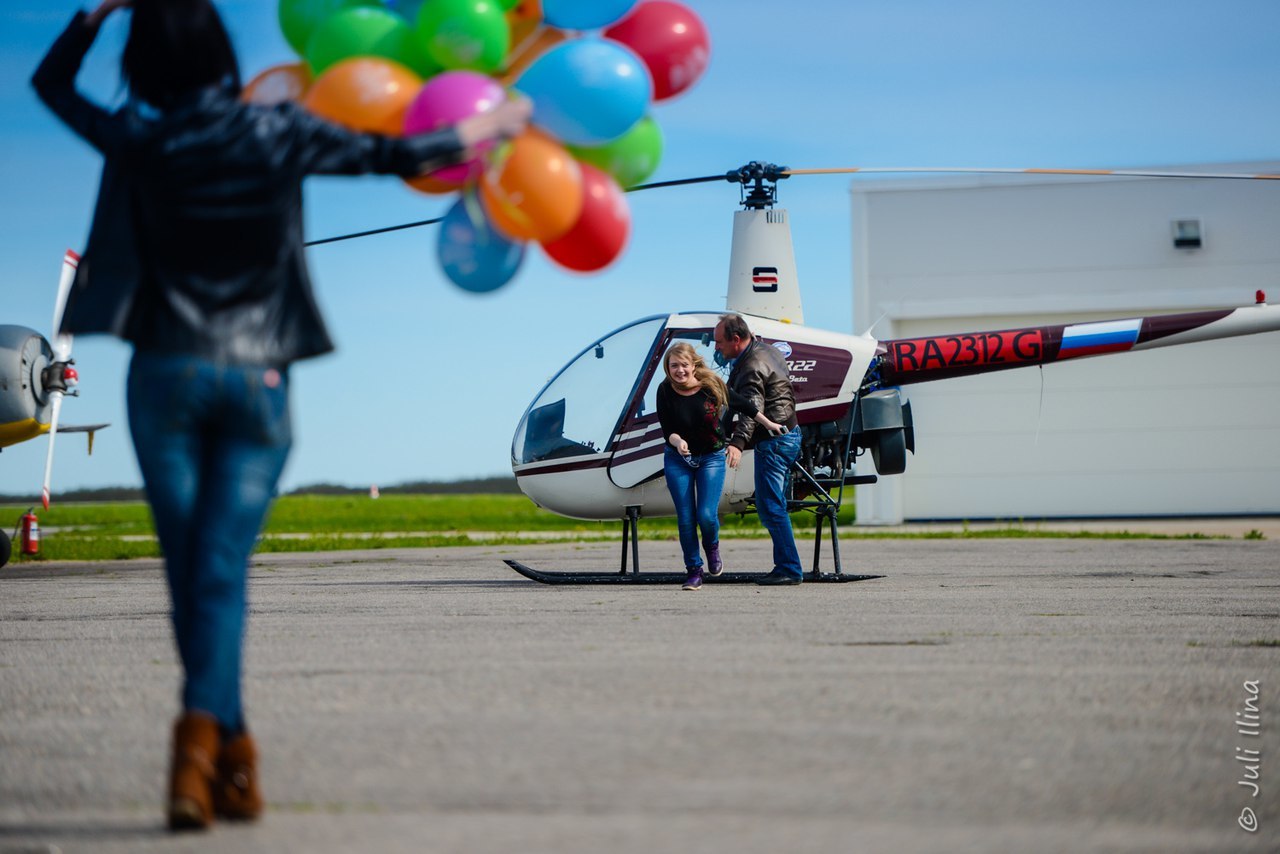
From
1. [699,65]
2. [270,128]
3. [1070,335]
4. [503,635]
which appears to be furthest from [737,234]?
[270,128]

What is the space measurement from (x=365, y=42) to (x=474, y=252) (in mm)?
757

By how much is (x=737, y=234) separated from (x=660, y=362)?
1.44 m

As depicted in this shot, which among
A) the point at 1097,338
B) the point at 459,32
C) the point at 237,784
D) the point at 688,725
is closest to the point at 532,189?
the point at 459,32

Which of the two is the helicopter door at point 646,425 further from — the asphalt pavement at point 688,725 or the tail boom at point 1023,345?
the asphalt pavement at point 688,725

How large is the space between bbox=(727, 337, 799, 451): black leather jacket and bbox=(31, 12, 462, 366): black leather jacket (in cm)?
655

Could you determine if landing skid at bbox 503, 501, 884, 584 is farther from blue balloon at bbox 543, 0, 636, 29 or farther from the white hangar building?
the white hangar building

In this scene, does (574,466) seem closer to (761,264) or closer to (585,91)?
(761,264)

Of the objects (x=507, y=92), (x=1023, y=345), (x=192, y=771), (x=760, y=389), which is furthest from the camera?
(x=1023, y=345)

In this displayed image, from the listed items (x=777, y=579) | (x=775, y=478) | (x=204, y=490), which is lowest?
(x=777, y=579)

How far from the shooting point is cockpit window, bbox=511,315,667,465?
11141 millimetres

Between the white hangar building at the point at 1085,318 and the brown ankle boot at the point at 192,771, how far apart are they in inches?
835

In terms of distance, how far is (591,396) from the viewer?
1126 cm

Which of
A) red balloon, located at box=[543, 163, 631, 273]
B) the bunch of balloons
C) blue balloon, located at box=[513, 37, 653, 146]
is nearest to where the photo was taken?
the bunch of balloons

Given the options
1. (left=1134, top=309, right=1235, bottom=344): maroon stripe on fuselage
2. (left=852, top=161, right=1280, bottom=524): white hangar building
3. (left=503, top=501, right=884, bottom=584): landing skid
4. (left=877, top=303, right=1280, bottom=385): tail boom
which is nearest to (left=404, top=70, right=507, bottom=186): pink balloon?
(left=503, top=501, right=884, bottom=584): landing skid
